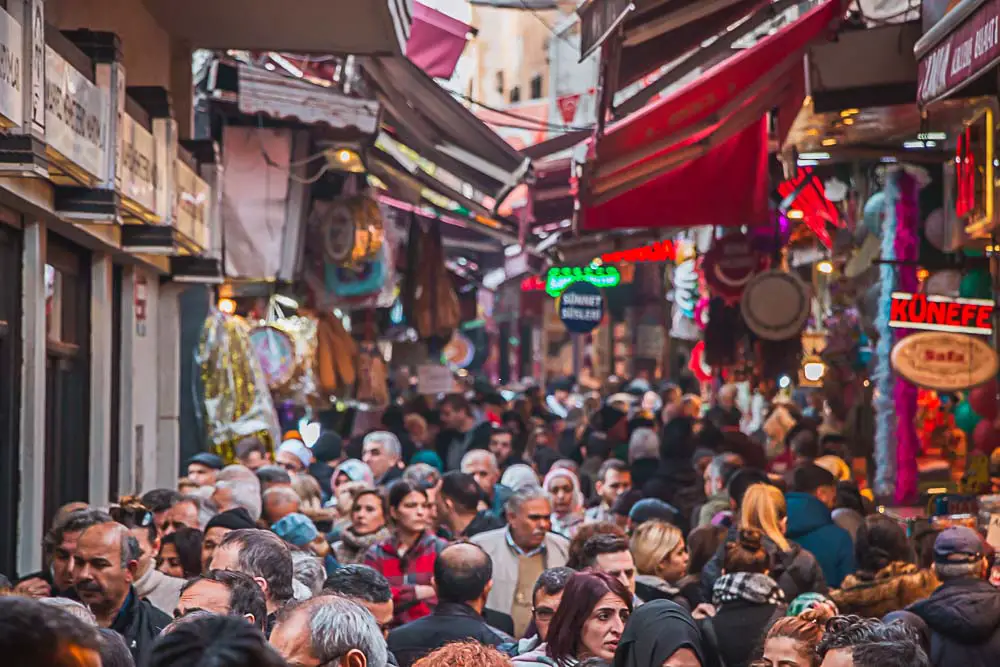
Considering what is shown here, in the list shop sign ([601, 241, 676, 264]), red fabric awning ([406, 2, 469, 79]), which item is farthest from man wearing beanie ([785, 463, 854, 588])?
shop sign ([601, 241, 676, 264])

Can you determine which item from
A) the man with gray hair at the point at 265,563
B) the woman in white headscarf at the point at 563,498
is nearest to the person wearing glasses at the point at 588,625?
the man with gray hair at the point at 265,563

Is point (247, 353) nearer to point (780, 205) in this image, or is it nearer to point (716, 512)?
point (716, 512)

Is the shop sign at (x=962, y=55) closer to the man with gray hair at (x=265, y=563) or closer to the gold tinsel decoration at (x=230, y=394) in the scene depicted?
the man with gray hair at (x=265, y=563)

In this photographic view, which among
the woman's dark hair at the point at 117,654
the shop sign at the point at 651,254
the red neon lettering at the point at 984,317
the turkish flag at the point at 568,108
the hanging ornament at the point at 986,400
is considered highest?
the turkish flag at the point at 568,108

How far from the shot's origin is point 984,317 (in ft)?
38.8

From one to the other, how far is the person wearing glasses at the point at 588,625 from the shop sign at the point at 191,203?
211 inches

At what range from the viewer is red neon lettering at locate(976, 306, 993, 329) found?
464 inches

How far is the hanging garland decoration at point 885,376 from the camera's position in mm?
13609

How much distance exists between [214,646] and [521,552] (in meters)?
6.57

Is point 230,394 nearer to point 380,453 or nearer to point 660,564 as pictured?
point 380,453

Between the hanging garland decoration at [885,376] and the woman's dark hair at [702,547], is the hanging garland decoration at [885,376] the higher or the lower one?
the higher one

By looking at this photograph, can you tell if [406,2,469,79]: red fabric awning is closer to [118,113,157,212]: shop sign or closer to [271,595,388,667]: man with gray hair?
[118,113,157,212]: shop sign

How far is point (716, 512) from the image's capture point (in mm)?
11195

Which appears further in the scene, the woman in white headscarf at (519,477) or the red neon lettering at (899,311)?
the woman in white headscarf at (519,477)
